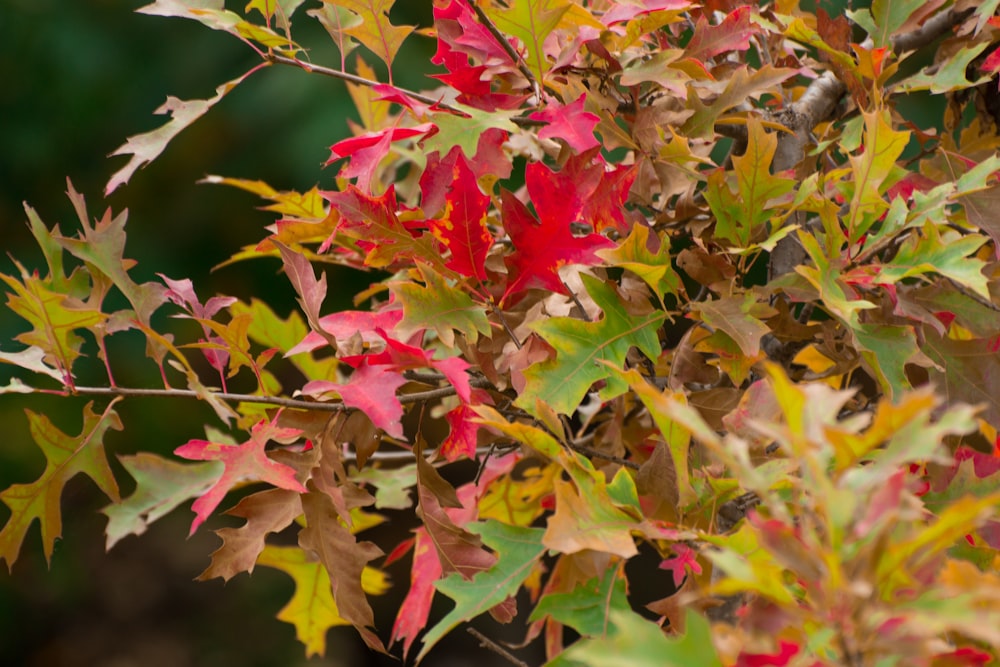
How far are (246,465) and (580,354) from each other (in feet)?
0.65

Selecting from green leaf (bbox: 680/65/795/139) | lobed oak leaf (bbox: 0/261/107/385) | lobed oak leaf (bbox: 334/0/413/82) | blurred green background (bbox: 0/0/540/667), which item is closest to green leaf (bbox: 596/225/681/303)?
green leaf (bbox: 680/65/795/139)

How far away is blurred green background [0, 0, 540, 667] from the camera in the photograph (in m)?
2.28

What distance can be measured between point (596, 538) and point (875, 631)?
143mm

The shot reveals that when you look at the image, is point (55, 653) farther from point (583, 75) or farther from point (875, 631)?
point (875, 631)

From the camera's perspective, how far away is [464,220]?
1.89 ft

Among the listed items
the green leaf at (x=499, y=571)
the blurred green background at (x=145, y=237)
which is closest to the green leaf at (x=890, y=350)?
the green leaf at (x=499, y=571)

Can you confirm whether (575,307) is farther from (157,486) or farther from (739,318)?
(157,486)

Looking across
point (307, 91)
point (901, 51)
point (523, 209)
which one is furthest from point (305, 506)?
point (307, 91)

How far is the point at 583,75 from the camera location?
641mm

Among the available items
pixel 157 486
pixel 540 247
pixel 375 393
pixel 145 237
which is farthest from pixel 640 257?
pixel 145 237

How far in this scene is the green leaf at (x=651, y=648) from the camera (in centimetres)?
32

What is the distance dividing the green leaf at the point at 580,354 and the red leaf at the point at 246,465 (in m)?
0.14

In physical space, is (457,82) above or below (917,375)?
above

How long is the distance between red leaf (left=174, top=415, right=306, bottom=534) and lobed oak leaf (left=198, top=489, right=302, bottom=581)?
2cm
